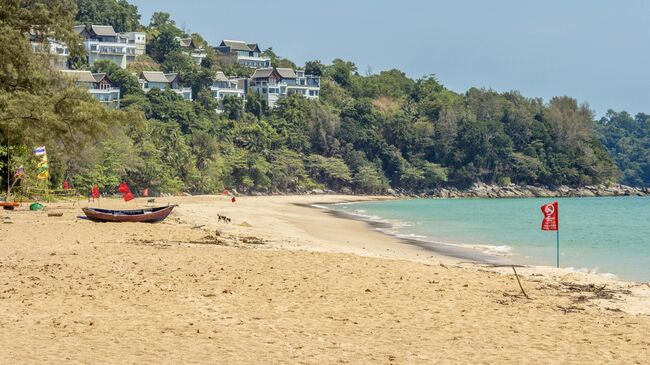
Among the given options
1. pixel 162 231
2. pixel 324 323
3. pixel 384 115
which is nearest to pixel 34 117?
pixel 162 231

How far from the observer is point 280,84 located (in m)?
145

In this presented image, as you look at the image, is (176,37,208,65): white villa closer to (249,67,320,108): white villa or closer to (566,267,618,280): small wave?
(249,67,320,108): white villa

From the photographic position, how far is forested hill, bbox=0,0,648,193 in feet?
341

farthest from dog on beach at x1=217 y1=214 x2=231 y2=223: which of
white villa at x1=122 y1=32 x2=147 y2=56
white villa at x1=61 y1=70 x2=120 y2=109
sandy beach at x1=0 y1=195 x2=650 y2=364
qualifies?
white villa at x1=122 y1=32 x2=147 y2=56

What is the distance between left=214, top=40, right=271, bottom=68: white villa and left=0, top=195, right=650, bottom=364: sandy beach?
14782 centimetres

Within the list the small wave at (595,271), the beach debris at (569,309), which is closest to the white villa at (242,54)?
the small wave at (595,271)

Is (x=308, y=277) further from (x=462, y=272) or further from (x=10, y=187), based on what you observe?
(x=10, y=187)

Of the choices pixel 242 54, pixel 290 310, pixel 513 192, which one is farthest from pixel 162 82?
pixel 290 310

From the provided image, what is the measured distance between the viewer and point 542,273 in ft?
70.2

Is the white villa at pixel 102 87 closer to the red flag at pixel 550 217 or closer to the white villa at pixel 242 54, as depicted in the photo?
the white villa at pixel 242 54

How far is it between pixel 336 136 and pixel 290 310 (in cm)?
12181

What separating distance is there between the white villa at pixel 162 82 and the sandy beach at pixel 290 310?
113589 mm

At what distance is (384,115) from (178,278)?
425 ft

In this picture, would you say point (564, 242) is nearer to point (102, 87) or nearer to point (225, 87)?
point (102, 87)
